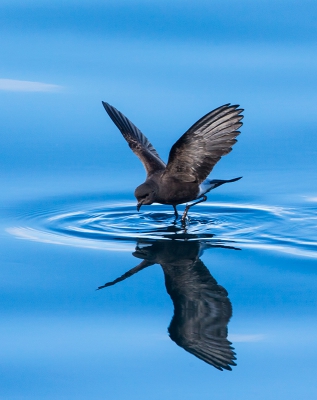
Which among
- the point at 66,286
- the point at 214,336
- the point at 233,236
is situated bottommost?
the point at 214,336

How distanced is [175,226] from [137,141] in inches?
57.2

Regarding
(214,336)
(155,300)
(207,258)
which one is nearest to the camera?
(214,336)

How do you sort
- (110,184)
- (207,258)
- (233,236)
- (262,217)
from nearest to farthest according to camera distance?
(207,258)
(233,236)
(262,217)
(110,184)

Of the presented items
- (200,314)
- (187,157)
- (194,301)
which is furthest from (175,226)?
(200,314)

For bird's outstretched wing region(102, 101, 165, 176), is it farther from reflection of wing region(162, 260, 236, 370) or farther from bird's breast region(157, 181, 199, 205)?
reflection of wing region(162, 260, 236, 370)

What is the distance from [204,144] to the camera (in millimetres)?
6844

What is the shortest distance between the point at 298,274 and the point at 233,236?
1.05 meters

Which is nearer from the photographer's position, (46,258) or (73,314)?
(73,314)

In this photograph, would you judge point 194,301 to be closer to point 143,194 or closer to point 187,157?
point 143,194

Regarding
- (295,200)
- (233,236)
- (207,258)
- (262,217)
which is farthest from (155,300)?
(295,200)

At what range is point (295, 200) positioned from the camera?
275 inches

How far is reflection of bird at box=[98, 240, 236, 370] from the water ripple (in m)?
0.30

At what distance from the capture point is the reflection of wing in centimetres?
414

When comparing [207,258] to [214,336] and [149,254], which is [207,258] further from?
[214,336]
